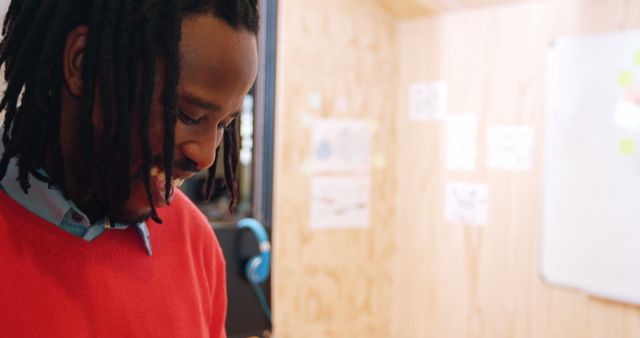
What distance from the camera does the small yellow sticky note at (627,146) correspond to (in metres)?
2.07

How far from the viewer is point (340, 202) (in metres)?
2.62

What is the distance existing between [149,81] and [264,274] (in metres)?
1.68

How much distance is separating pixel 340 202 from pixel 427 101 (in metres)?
0.60

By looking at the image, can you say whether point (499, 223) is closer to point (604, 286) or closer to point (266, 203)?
point (604, 286)

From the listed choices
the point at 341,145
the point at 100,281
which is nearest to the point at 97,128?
the point at 100,281

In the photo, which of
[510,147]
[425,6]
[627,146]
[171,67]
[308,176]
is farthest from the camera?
[425,6]

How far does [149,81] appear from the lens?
0.67 metres

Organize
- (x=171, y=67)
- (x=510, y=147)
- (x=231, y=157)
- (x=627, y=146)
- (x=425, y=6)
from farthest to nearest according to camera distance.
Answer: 1. (x=425, y=6)
2. (x=510, y=147)
3. (x=627, y=146)
4. (x=231, y=157)
5. (x=171, y=67)

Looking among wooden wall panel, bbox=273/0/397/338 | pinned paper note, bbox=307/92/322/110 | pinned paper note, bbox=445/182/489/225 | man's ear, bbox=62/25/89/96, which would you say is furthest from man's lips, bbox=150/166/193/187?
pinned paper note, bbox=445/182/489/225

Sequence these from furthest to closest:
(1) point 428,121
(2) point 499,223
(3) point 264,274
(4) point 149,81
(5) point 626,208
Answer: (1) point 428,121, (2) point 499,223, (3) point 264,274, (5) point 626,208, (4) point 149,81

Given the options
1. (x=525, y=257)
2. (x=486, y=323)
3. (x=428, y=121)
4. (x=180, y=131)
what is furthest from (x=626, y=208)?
(x=180, y=131)

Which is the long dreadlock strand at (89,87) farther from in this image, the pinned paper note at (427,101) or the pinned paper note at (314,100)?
the pinned paper note at (427,101)

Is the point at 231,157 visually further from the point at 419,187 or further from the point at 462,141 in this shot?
the point at 419,187

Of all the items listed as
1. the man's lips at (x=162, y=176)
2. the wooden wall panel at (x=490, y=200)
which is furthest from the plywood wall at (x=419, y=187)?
the man's lips at (x=162, y=176)
